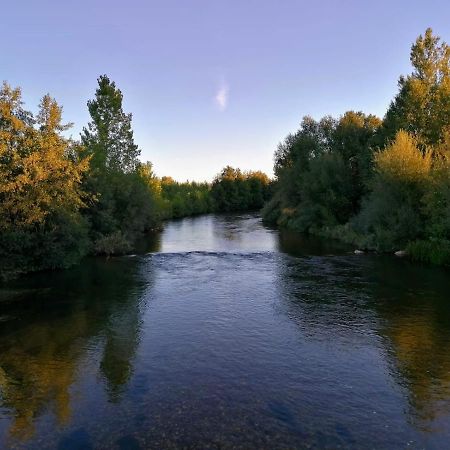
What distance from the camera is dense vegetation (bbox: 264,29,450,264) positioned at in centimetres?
3691

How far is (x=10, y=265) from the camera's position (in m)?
31.8

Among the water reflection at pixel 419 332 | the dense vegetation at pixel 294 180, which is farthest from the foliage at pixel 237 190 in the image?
the water reflection at pixel 419 332

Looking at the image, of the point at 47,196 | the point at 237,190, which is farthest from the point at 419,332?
the point at 237,190

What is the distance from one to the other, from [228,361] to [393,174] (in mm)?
29695

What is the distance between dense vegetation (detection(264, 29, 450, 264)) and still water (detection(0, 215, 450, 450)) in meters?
7.17

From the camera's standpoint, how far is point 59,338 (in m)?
19.2

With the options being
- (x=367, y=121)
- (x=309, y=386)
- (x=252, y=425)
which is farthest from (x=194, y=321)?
(x=367, y=121)

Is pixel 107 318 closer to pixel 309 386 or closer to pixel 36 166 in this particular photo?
Result: pixel 309 386

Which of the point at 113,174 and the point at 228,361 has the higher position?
the point at 113,174

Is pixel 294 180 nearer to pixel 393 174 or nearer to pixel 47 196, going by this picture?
pixel 393 174

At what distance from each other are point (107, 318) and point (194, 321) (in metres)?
4.56

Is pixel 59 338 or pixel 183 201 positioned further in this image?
pixel 183 201

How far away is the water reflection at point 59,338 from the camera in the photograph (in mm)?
13500

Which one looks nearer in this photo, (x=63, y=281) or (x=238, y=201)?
(x=63, y=281)
